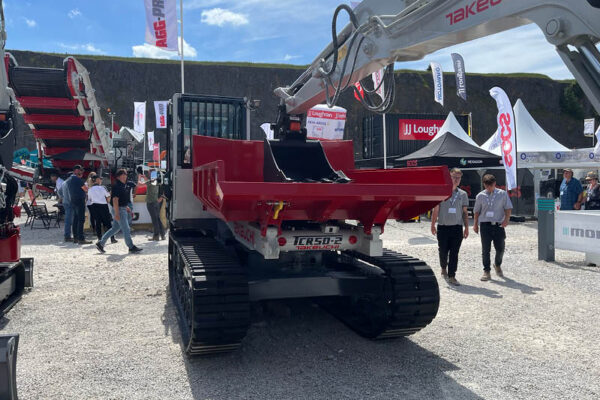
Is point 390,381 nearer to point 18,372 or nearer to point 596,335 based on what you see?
point 596,335

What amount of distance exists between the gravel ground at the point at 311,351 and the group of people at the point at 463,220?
1.48 ft

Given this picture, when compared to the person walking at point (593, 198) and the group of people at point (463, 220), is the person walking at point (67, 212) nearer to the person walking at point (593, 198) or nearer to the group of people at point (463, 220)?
the group of people at point (463, 220)

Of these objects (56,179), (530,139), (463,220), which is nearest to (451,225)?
(463,220)

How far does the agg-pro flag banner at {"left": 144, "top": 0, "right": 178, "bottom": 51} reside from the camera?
1308cm

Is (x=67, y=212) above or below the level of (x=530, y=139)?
below

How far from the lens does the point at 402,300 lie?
4391mm

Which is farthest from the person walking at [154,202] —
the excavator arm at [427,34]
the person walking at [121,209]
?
the excavator arm at [427,34]

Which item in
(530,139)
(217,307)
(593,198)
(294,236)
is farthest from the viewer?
(530,139)

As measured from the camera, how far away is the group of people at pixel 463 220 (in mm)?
7160

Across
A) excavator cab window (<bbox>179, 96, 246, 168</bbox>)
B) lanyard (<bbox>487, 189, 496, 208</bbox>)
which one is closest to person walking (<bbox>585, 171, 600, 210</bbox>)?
lanyard (<bbox>487, 189, 496, 208</bbox>)

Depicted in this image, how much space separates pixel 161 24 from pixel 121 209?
596cm

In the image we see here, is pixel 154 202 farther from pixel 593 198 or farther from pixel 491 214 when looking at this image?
pixel 593 198

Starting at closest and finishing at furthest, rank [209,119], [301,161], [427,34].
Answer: [427,34], [301,161], [209,119]

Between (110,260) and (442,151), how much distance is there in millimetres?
12149
